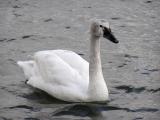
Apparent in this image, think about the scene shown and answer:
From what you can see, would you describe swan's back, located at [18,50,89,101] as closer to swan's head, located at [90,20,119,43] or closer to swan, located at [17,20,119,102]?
swan, located at [17,20,119,102]

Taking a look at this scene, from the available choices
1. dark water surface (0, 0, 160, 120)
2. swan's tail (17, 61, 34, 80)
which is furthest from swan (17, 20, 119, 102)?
swan's tail (17, 61, 34, 80)

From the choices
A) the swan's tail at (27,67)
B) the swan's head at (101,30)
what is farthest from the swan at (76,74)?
the swan's tail at (27,67)

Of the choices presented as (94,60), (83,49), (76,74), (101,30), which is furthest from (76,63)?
(83,49)

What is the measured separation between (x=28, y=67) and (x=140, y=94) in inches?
79.9

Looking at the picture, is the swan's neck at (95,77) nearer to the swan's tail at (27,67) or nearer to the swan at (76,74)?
the swan at (76,74)

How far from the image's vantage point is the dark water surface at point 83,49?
982 centimetres

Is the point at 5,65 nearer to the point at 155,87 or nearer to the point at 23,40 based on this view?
the point at 23,40

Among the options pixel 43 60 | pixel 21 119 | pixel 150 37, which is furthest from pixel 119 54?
Answer: pixel 21 119

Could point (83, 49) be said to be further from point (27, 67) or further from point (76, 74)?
point (76, 74)

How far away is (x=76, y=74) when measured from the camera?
1012 centimetres

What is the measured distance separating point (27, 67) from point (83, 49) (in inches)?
71.1

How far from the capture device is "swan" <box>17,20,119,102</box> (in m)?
9.93

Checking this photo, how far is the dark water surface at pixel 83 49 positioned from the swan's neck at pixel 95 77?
171mm

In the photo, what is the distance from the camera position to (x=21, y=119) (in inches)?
371
